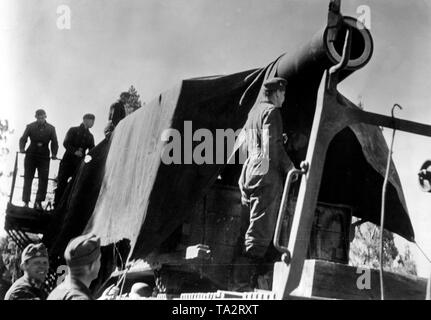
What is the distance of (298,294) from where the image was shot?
3.23 meters

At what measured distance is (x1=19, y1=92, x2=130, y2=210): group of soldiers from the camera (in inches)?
347

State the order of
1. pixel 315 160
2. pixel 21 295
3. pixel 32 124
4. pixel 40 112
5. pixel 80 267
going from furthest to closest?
pixel 32 124, pixel 40 112, pixel 21 295, pixel 315 160, pixel 80 267

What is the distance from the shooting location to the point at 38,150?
8875mm

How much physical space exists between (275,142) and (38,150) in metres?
5.59

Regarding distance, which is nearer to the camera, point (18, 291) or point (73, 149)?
point (18, 291)

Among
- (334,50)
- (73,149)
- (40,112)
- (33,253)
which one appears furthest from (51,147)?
A: (334,50)

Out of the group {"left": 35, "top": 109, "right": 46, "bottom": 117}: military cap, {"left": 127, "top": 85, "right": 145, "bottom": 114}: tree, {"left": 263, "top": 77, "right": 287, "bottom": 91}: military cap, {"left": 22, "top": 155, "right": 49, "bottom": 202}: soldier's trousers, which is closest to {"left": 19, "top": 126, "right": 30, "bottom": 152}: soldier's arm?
{"left": 22, "top": 155, "right": 49, "bottom": 202}: soldier's trousers

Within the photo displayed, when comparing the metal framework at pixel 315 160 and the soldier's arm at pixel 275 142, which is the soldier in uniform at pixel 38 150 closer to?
the soldier's arm at pixel 275 142

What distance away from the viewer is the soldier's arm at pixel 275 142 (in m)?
4.32

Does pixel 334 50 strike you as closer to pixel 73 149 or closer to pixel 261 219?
Result: pixel 261 219

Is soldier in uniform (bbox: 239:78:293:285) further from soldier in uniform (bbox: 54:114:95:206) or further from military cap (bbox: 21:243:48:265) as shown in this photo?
soldier in uniform (bbox: 54:114:95:206)

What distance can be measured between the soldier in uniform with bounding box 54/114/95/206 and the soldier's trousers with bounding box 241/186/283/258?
17.5ft
